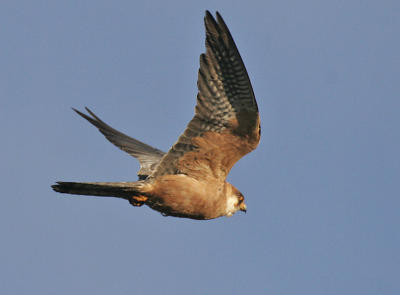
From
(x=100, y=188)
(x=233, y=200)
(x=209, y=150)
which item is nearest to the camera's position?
(x=100, y=188)

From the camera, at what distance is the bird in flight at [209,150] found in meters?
8.76

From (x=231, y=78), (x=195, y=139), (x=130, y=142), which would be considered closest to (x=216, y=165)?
(x=195, y=139)

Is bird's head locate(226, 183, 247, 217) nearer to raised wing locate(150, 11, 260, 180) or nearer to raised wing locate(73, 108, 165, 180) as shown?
raised wing locate(150, 11, 260, 180)

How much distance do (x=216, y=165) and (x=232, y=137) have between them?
65 centimetres

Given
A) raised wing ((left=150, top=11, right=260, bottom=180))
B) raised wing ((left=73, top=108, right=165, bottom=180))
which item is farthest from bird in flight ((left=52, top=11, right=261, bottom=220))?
raised wing ((left=73, top=108, right=165, bottom=180))

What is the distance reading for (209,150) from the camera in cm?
974

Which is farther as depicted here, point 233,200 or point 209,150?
point 233,200

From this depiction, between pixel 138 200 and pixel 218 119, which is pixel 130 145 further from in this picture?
pixel 218 119

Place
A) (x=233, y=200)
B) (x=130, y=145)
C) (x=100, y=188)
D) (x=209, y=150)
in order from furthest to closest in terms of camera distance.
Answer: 1. (x=130, y=145)
2. (x=233, y=200)
3. (x=209, y=150)
4. (x=100, y=188)

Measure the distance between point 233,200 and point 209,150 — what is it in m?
1.15

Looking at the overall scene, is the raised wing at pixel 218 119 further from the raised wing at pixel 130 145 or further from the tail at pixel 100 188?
the raised wing at pixel 130 145

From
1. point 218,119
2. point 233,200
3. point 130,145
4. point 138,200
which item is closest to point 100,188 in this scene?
point 138,200

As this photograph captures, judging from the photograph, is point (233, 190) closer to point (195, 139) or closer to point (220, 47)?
point (195, 139)

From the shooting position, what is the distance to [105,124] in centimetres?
1238
